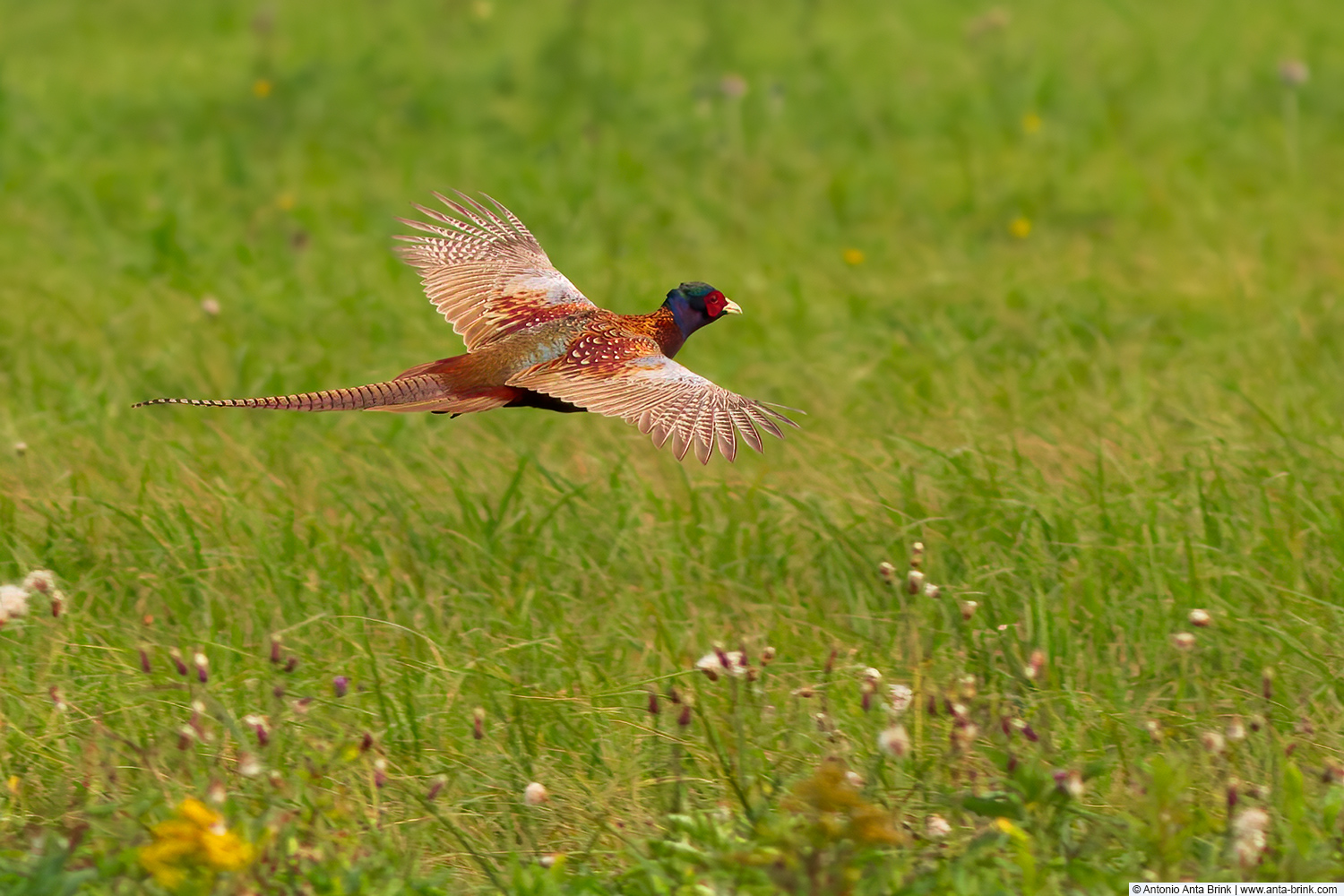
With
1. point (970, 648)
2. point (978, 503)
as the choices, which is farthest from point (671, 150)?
point (970, 648)

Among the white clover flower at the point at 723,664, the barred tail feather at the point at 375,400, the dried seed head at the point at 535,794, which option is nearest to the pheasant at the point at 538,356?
the barred tail feather at the point at 375,400

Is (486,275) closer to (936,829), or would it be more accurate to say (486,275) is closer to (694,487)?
(694,487)

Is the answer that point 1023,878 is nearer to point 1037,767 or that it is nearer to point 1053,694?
point 1037,767

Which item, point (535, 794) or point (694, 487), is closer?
point (535, 794)

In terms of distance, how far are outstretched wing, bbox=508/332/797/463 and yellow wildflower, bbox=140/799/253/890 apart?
1.05 metres

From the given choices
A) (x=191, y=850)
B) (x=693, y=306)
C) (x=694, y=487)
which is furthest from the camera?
(x=694, y=487)

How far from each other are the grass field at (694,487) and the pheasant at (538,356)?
2.00 feet

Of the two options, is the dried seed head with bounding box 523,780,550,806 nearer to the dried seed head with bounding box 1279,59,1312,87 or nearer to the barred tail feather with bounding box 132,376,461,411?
the barred tail feather with bounding box 132,376,461,411

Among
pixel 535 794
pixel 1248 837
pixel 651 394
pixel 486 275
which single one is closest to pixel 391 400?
pixel 651 394

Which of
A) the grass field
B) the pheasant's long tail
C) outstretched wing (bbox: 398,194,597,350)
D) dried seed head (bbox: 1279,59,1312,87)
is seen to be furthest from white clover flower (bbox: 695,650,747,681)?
dried seed head (bbox: 1279,59,1312,87)

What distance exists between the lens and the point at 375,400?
3408mm

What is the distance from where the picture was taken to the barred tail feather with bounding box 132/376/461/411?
334cm

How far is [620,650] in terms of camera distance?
13.7 feet

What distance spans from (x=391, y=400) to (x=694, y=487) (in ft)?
5.57
